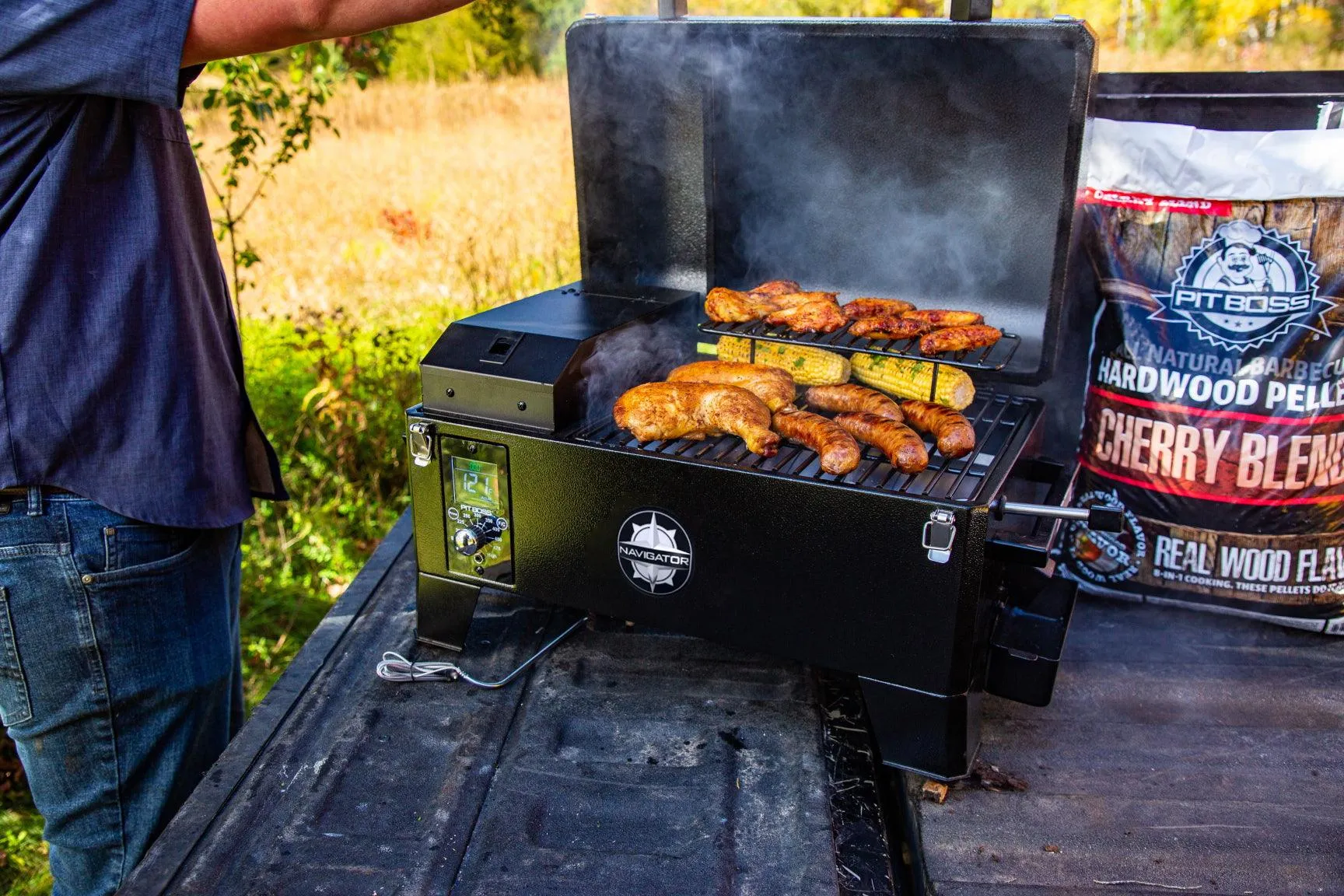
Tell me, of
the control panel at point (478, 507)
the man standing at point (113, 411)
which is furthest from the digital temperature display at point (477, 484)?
the man standing at point (113, 411)

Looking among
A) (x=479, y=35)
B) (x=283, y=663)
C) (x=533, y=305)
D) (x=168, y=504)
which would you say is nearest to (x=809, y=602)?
(x=533, y=305)

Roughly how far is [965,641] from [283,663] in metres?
3.17

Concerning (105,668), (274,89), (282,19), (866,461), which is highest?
(282,19)

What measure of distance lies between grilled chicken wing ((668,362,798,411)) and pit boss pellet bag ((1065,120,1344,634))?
98 cm

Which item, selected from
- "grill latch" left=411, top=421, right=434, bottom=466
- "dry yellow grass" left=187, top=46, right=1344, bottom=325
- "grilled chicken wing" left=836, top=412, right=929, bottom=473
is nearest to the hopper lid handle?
"grilled chicken wing" left=836, top=412, right=929, bottom=473

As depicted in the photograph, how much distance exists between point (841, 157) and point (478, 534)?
4.46ft

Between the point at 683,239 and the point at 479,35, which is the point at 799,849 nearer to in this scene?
the point at 683,239

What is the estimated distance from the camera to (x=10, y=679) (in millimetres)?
2152

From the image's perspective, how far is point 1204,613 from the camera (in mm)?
2717

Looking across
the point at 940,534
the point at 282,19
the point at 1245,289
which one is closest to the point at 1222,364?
the point at 1245,289

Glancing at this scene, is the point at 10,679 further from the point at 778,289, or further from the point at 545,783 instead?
the point at 778,289

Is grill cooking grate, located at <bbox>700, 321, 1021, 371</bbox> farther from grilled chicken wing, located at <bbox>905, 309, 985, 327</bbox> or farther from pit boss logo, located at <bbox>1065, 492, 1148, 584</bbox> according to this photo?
pit boss logo, located at <bbox>1065, 492, 1148, 584</bbox>

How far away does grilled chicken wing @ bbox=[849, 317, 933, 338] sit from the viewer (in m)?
2.26

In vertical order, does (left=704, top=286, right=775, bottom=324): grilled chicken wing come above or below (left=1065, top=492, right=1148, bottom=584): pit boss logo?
above
